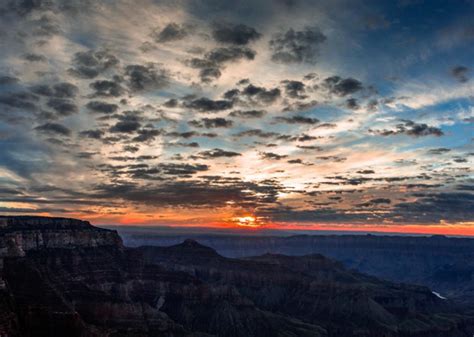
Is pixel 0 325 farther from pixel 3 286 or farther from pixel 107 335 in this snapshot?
pixel 107 335

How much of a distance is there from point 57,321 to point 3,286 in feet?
65.5

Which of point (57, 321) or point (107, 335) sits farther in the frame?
point (107, 335)

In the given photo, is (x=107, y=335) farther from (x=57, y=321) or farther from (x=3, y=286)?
(x=3, y=286)

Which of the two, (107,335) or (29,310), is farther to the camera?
(107,335)

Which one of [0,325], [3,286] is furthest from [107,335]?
[0,325]

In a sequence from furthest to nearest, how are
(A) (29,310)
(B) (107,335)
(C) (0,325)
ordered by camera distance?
(B) (107,335) → (A) (29,310) → (C) (0,325)

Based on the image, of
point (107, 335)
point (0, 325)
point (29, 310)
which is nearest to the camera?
point (0, 325)

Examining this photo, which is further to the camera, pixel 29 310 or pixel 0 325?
pixel 29 310

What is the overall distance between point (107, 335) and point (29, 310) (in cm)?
3609

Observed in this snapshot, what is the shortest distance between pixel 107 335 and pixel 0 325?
63.0 meters

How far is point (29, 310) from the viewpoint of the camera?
158 meters

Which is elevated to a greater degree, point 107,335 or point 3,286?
point 3,286

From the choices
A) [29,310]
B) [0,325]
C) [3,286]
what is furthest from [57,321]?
[0,325]

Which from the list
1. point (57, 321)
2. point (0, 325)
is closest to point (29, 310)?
point (57, 321)
